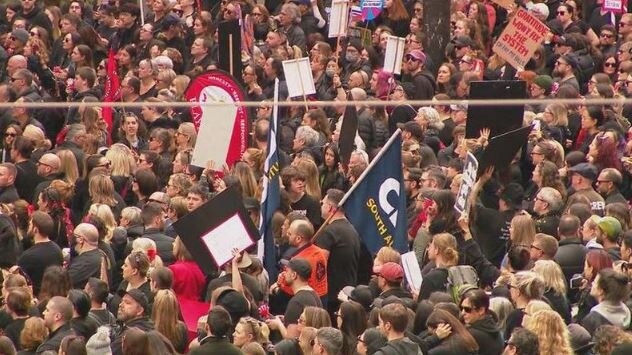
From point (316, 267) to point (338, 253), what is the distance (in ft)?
1.68

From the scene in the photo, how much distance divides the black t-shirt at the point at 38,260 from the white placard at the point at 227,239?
1.49 metres

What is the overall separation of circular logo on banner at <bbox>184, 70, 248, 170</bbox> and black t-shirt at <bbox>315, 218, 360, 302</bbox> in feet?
7.88

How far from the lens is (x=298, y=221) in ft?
48.7

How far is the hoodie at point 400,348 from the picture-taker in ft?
40.8

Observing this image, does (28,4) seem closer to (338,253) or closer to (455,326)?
(338,253)

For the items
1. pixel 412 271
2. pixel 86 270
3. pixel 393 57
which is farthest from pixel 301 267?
pixel 393 57

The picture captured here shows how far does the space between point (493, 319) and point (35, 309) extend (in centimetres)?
310

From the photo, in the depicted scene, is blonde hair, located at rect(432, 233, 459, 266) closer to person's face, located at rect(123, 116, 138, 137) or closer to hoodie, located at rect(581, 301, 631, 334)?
hoodie, located at rect(581, 301, 631, 334)

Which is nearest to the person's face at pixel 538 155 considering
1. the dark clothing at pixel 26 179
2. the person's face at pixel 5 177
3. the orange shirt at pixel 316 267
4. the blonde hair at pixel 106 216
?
the orange shirt at pixel 316 267

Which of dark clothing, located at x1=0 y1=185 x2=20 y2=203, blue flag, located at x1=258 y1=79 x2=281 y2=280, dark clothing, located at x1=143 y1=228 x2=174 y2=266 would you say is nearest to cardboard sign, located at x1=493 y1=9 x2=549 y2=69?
blue flag, located at x1=258 y1=79 x2=281 y2=280

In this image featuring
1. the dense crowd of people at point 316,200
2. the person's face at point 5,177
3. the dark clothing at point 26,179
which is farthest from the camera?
the dark clothing at point 26,179

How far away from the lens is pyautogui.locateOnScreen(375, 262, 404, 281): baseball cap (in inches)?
550

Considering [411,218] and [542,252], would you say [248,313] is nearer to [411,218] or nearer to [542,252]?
[542,252]

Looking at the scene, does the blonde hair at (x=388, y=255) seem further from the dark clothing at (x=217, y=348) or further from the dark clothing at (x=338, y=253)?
the dark clothing at (x=217, y=348)
